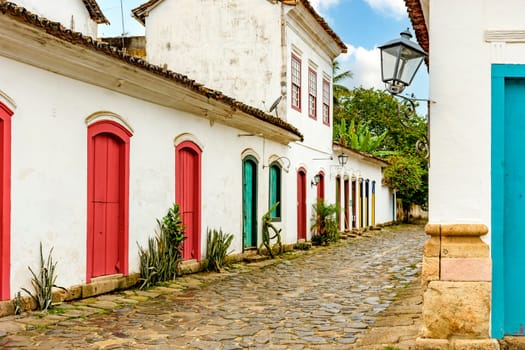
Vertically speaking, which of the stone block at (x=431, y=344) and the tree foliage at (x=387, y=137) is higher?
the tree foliage at (x=387, y=137)

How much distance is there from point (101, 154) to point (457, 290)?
5.68 m

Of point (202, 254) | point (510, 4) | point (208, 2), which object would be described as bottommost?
point (202, 254)

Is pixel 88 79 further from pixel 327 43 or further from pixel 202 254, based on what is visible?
pixel 327 43

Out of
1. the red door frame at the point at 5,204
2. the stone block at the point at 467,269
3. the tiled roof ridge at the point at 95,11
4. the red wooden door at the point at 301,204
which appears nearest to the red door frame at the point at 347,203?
the red wooden door at the point at 301,204

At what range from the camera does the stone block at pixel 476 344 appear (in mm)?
5090

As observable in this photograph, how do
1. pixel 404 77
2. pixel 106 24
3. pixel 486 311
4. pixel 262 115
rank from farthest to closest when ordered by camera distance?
pixel 106 24 → pixel 262 115 → pixel 404 77 → pixel 486 311

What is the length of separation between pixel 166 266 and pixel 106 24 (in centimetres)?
908

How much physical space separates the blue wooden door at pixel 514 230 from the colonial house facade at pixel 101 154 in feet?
16.4

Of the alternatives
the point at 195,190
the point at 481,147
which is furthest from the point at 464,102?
the point at 195,190

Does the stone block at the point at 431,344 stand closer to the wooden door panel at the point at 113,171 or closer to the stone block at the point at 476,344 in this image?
the stone block at the point at 476,344

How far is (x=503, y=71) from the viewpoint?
5441 mm

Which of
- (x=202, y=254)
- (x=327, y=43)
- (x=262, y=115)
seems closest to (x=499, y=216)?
(x=202, y=254)

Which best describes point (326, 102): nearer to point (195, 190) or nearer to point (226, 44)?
point (226, 44)

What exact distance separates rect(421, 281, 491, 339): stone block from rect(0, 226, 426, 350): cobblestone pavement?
0.58m
